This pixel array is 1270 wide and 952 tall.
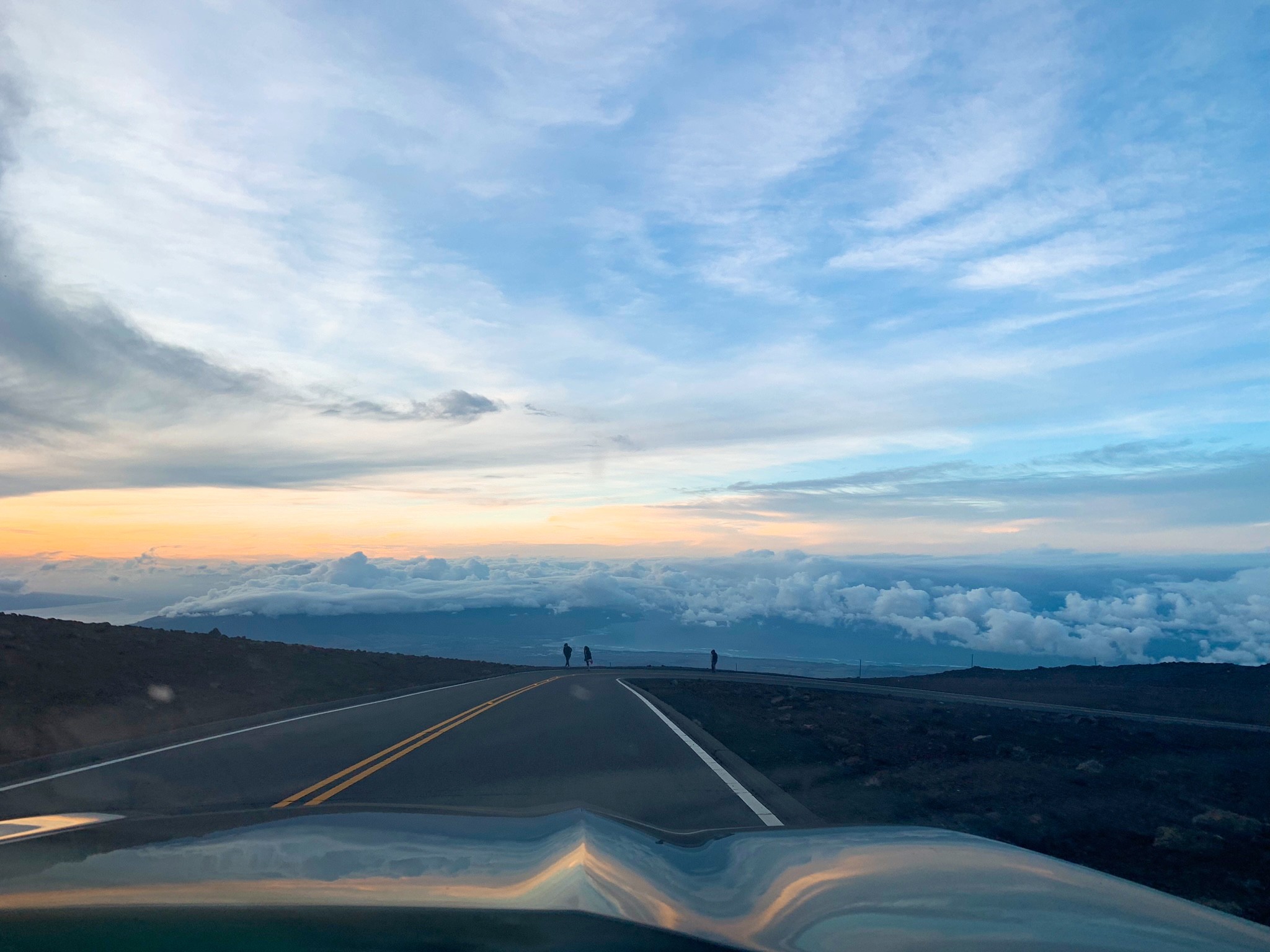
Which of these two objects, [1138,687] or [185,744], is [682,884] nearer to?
[185,744]

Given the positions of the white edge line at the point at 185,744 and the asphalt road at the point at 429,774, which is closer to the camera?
the asphalt road at the point at 429,774

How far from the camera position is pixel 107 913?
2695mm

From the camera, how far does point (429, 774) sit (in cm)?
921

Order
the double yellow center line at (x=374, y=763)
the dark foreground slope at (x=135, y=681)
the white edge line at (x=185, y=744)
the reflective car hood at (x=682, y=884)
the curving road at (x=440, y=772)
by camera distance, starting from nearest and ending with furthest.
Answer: the reflective car hood at (x=682, y=884) < the curving road at (x=440, y=772) < the double yellow center line at (x=374, y=763) < the white edge line at (x=185, y=744) < the dark foreground slope at (x=135, y=681)

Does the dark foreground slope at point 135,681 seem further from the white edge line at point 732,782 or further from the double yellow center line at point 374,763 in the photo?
the white edge line at point 732,782

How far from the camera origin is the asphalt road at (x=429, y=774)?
7.54m

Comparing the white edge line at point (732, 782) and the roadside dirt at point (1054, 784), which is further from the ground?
the white edge line at point (732, 782)

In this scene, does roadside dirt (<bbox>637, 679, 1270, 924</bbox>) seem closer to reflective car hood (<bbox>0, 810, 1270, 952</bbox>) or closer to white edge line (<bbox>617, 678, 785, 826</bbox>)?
white edge line (<bbox>617, 678, 785, 826</bbox>)

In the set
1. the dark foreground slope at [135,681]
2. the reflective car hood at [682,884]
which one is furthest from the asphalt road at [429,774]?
the dark foreground slope at [135,681]

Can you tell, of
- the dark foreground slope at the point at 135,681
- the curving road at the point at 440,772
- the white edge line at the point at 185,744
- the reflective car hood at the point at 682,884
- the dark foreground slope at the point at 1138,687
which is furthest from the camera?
the dark foreground slope at the point at 1138,687

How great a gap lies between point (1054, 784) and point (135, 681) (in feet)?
65.6

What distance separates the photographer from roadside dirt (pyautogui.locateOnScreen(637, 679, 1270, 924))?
23.3 feet

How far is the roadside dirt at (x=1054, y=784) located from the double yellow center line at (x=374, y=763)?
192 inches

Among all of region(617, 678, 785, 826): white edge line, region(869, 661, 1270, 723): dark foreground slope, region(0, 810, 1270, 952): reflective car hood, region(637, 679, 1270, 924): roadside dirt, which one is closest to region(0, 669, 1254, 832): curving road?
region(617, 678, 785, 826): white edge line
